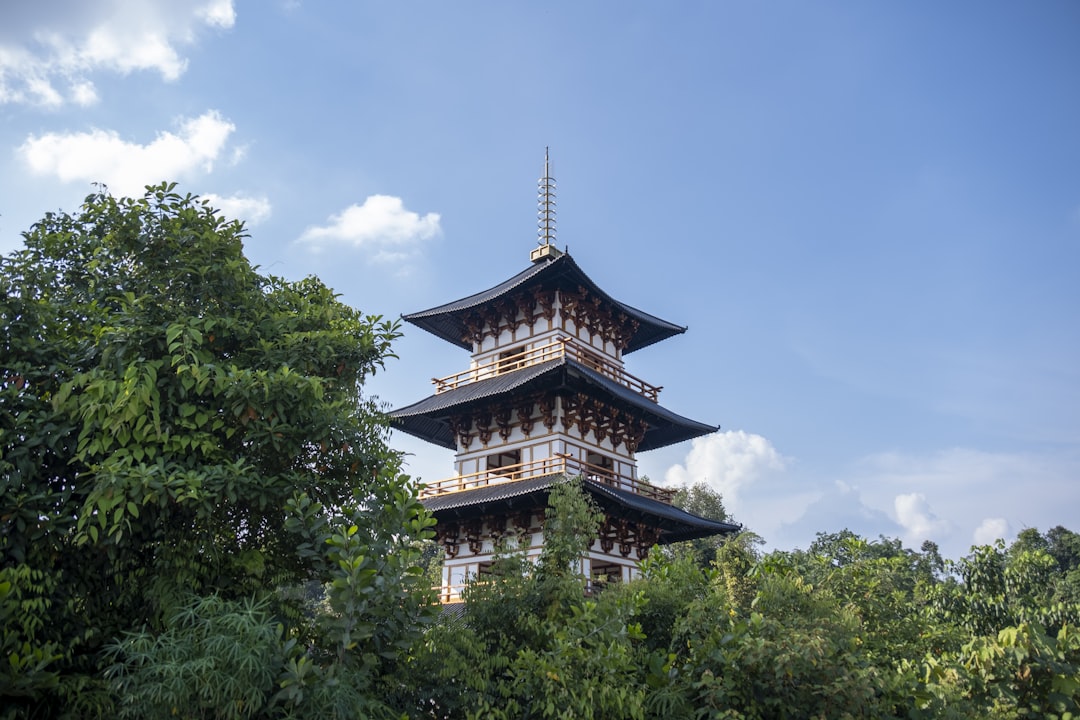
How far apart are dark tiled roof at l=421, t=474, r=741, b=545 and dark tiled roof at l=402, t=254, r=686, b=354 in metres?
6.98

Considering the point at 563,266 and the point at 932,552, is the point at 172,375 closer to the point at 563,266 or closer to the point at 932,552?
the point at 563,266

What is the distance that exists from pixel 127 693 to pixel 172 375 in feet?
11.2

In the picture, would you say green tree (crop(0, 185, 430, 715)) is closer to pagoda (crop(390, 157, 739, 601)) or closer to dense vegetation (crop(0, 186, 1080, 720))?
dense vegetation (crop(0, 186, 1080, 720))

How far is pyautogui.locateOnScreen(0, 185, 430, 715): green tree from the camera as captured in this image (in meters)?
8.24

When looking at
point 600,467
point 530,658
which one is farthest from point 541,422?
point 530,658

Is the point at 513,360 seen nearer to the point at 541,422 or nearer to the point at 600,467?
the point at 541,422

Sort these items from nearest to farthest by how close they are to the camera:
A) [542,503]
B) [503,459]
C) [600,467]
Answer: [542,503] < [600,467] < [503,459]

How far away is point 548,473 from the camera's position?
79.7 feet

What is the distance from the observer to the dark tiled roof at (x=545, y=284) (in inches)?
1062

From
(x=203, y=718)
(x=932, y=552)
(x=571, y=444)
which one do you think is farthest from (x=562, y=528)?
(x=932, y=552)

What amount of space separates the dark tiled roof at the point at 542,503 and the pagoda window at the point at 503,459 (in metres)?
1.35

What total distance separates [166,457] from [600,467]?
Result: 17811 mm

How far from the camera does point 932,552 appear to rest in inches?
3029

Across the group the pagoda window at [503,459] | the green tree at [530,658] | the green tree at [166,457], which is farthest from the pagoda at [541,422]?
the green tree at [166,457]
